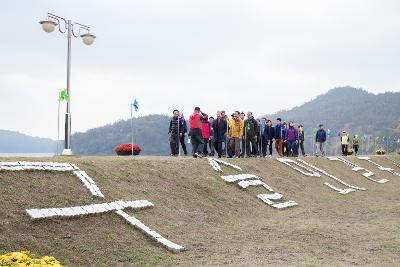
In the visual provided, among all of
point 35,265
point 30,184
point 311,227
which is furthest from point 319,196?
point 35,265

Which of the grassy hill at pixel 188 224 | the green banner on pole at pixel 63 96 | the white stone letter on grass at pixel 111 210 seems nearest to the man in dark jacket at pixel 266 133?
the grassy hill at pixel 188 224

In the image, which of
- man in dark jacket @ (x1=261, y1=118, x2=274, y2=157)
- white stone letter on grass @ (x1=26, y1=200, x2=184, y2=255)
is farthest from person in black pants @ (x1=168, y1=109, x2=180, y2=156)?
white stone letter on grass @ (x1=26, y1=200, x2=184, y2=255)

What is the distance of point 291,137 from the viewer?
3017 cm

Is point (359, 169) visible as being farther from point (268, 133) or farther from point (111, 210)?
point (111, 210)

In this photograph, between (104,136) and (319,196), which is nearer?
(319,196)

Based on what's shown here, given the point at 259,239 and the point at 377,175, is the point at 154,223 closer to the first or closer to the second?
the point at 259,239

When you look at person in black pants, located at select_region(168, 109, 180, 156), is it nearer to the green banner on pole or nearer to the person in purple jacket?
the green banner on pole

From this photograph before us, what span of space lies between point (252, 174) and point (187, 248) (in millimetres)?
10463

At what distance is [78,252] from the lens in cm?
934

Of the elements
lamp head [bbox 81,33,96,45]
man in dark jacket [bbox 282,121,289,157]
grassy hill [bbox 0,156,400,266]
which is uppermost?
lamp head [bbox 81,33,96,45]

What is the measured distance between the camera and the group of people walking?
22.4m

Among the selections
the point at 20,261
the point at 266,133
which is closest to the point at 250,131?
the point at 266,133

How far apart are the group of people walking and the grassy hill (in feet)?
9.54

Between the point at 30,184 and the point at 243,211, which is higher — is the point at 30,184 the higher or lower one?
the higher one
